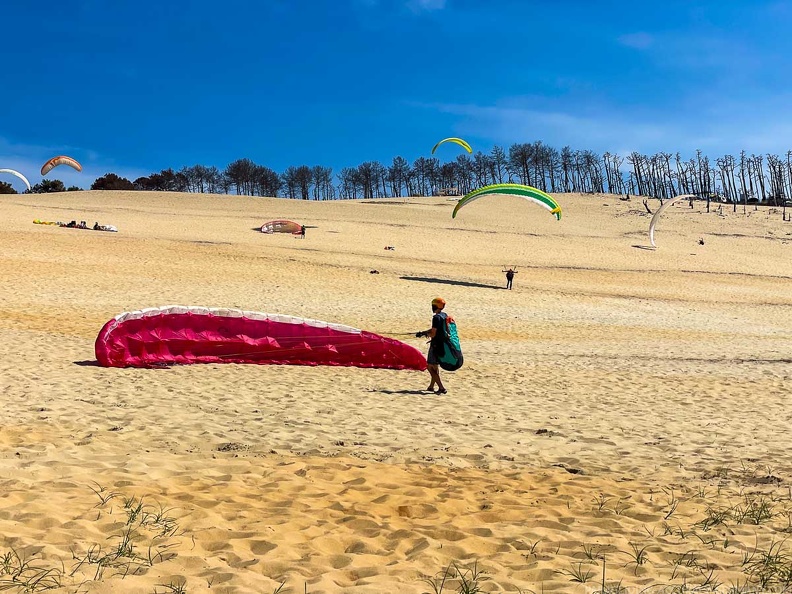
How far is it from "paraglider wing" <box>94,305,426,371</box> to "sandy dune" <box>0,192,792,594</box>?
52 centimetres

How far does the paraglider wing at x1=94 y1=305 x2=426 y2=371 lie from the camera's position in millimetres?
Answer: 11578

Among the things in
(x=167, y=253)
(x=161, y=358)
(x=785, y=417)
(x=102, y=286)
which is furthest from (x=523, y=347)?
(x=167, y=253)

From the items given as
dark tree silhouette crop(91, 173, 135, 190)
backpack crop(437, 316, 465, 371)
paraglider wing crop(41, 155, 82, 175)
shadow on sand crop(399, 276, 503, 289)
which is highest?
dark tree silhouette crop(91, 173, 135, 190)

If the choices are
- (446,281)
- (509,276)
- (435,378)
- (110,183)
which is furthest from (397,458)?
(110,183)

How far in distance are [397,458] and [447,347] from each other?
3287 millimetres

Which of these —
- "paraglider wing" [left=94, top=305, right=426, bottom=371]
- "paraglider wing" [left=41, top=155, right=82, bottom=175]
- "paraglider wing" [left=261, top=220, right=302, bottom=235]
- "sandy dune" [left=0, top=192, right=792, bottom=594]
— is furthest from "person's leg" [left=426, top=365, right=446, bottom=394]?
"paraglider wing" [left=41, top=155, right=82, bottom=175]

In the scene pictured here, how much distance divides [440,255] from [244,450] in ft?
108

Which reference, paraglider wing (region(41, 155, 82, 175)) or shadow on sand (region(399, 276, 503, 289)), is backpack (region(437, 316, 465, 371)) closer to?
shadow on sand (region(399, 276, 503, 289))

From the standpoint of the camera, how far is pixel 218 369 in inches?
469

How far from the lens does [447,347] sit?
9.91m

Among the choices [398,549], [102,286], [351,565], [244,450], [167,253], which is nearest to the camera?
[351,565]

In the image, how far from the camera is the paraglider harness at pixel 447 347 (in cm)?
987

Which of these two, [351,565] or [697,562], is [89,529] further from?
[697,562]

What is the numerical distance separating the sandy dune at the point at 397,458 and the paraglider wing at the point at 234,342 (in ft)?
1.72
